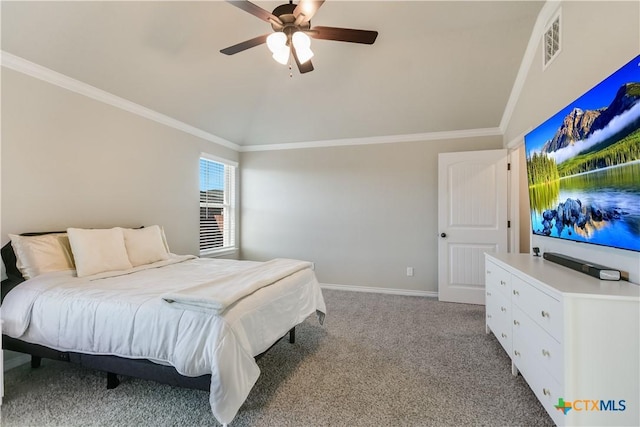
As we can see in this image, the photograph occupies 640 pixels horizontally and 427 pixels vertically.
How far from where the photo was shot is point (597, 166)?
62.2 inches

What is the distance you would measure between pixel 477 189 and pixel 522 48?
1.62 m

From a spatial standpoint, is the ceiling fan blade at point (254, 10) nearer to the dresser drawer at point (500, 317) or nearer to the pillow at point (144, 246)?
the pillow at point (144, 246)

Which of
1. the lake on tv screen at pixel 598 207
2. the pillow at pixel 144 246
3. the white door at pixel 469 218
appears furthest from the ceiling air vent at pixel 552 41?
the pillow at pixel 144 246

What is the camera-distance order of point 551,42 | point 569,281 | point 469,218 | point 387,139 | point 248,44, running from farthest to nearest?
point 387,139 < point 469,218 < point 551,42 < point 248,44 < point 569,281

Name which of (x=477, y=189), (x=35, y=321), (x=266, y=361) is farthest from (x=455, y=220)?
(x=35, y=321)

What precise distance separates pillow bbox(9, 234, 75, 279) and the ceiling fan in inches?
83.7

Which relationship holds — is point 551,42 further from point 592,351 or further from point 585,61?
point 592,351

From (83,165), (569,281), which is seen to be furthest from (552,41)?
(83,165)

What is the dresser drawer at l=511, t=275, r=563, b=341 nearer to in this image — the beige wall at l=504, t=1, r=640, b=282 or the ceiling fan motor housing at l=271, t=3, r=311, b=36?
the beige wall at l=504, t=1, r=640, b=282

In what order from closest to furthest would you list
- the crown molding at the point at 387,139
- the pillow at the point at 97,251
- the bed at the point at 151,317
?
the bed at the point at 151,317 < the pillow at the point at 97,251 < the crown molding at the point at 387,139

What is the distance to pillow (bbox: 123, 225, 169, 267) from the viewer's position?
8.89 feet

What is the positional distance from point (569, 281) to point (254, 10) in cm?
233

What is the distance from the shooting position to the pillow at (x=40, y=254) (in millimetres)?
2107

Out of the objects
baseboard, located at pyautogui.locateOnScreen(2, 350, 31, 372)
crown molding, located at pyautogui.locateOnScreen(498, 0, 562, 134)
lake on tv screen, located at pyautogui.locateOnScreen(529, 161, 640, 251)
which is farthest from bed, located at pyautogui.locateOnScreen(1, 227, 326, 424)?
crown molding, located at pyautogui.locateOnScreen(498, 0, 562, 134)
